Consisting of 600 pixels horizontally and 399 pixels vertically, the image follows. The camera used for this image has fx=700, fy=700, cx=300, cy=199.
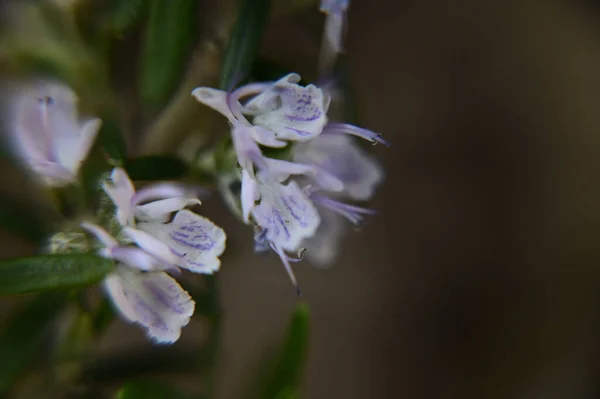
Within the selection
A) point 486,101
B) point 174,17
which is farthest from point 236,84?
point 486,101

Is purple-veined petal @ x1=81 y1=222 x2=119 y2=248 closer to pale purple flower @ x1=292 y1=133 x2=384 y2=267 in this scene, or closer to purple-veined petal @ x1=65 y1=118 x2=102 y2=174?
purple-veined petal @ x1=65 y1=118 x2=102 y2=174

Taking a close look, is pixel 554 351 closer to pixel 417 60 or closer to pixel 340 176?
pixel 417 60

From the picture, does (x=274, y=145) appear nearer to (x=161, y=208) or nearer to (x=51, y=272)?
(x=161, y=208)

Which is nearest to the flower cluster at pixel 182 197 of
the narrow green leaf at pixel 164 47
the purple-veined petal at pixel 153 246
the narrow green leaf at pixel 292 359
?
the purple-veined petal at pixel 153 246

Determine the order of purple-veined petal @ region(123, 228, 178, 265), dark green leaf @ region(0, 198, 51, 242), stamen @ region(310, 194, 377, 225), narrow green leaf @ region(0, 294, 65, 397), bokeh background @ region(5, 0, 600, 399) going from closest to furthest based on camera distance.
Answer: purple-veined petal @ region(123, 228, 178, 265), stamen @ region(310, 194, 377, 225), narrow green leaf @ region(0, 294, 65, 397), dark green leaf @ region(0, 198, 51, 242), bokeh background @ region(5, 0, 600, 399)

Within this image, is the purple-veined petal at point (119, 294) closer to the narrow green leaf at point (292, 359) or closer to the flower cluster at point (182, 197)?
the flower cluster at point (182, 197)

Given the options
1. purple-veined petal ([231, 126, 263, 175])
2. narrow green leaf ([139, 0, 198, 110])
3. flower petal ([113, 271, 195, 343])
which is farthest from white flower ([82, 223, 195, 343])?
narrow green leaf ([139, 0, 198, 110])
